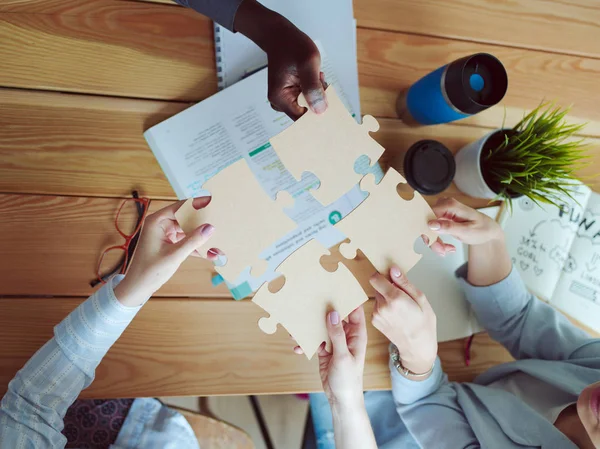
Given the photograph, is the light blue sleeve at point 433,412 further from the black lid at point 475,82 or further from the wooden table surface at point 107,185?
the black lid at point 475,82

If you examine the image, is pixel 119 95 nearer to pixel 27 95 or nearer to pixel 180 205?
pixel 27 95

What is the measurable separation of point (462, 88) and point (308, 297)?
483mm

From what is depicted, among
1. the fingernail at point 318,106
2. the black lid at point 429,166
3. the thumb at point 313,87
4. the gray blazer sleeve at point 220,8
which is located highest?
the gray blazer sleeve at point 220,8

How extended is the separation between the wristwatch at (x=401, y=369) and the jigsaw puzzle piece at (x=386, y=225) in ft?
0.81

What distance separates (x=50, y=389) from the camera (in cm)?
75

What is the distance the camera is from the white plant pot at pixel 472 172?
0.89m

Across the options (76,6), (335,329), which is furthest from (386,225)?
(76,6)

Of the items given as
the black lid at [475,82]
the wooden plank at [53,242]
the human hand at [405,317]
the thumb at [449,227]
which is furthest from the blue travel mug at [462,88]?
the wooden plank at [53,242]

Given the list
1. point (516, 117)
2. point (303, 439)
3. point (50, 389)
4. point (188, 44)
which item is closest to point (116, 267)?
point (50, 389)

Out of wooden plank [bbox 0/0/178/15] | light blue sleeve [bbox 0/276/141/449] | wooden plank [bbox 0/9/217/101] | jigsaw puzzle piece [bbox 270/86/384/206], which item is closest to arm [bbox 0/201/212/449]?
light blue sleeve [bbox 0/276/141/449]

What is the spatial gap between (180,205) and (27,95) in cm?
43

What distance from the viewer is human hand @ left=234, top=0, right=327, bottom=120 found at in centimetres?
70

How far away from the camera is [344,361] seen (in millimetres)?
759

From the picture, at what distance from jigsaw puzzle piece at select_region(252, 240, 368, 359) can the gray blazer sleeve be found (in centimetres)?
45
